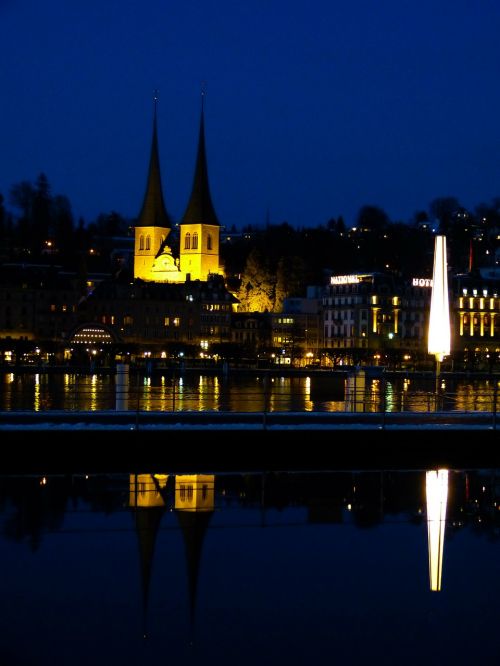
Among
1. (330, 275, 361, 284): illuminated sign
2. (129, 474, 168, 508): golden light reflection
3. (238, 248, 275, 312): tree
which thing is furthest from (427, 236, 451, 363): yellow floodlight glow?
(238, 248, 275, 312): tree

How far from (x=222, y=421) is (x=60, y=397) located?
22.7m

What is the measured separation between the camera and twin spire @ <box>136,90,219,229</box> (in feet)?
567

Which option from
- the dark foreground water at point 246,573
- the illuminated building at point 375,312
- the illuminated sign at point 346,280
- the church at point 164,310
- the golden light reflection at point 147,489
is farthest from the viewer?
the illuminated sign at point 346,280

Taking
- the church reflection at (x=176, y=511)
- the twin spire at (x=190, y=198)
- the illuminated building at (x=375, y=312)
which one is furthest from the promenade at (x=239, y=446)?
the twin spire at (x=190, y=198)

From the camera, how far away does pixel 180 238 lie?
180 metres

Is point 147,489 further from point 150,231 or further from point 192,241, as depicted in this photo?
point 150,231

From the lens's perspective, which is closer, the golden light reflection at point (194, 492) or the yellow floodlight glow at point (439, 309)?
the golden light reflection at point (194, 492)

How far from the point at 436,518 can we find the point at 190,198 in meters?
165

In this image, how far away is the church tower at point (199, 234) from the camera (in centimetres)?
17612

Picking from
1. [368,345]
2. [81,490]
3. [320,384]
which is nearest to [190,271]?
[368,345]

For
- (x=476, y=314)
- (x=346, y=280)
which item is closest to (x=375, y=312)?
(x=346, y=280)

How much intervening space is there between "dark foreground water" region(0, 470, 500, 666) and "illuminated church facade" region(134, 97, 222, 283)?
155273mm

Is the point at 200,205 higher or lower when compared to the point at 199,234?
higher

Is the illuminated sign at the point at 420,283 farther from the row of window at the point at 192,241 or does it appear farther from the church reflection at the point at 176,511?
the church reflection at the point at 176,511
